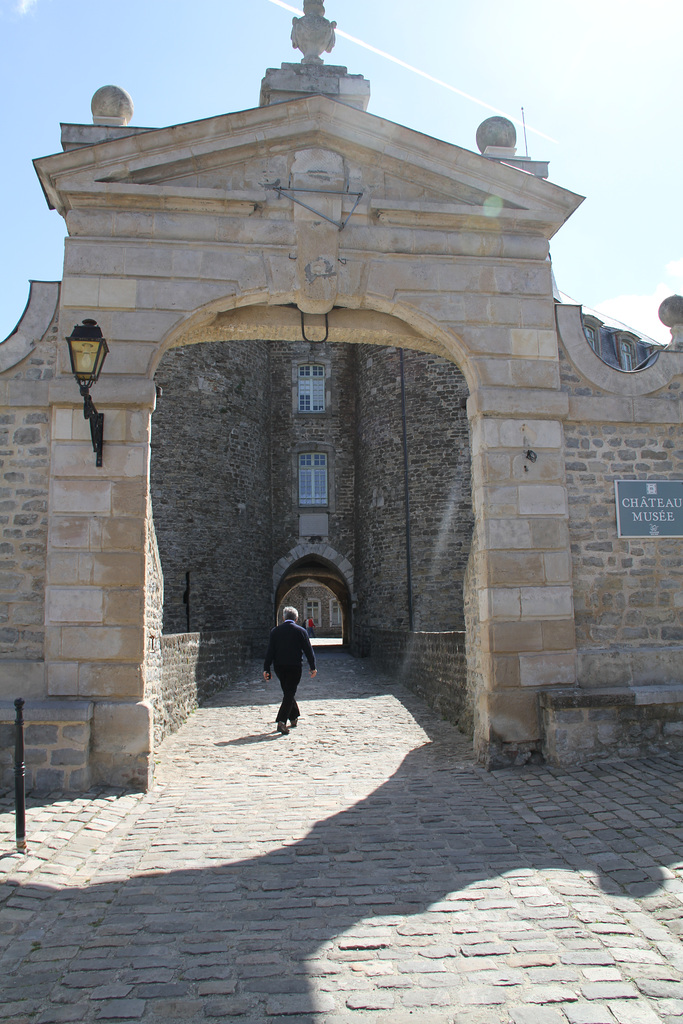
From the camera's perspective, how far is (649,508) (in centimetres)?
668

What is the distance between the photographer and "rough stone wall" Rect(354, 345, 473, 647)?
17.0 m

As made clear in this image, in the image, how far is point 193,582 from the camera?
16.9 metres

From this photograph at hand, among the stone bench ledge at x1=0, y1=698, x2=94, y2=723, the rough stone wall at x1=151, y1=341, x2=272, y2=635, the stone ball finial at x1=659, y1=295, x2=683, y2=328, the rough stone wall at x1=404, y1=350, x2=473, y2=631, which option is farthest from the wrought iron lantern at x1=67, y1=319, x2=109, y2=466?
the rough stone wall at x1=404, y1=350, x2=473, y2=631

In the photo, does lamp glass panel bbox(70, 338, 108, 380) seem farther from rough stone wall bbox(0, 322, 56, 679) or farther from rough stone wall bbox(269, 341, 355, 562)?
rough stone wall bbox(269, 341, 355, 562)

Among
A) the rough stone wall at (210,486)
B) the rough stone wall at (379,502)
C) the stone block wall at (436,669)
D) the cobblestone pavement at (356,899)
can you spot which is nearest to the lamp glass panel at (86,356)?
the cobblestone pavement at (356,899)

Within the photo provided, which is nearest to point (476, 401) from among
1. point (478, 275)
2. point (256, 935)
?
point (478, 275)

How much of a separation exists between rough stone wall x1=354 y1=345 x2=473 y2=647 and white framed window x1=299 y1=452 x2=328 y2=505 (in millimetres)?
1393

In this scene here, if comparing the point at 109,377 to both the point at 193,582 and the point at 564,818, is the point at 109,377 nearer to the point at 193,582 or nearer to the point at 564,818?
the point at 564,818

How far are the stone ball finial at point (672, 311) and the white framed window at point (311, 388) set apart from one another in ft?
46.5

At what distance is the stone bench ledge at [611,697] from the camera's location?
19.5 feet

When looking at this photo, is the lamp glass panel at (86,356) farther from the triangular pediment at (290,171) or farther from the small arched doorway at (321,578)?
the small arched doorway at (321,578)

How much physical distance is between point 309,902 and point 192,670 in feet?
21.1

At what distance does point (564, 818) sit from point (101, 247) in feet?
18.8

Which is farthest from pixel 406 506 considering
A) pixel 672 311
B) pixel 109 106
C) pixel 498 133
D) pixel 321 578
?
pixel 109 106
